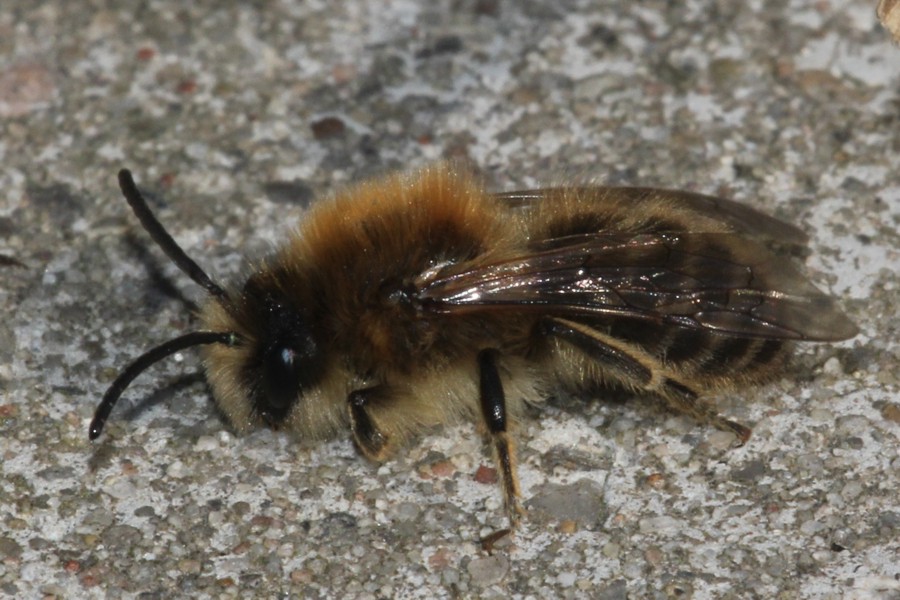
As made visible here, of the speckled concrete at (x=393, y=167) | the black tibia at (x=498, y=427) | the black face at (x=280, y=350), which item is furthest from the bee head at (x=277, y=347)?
the black tibia at (x=498, y=427)

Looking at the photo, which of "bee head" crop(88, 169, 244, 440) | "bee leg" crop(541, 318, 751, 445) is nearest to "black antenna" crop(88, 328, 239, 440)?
"bee head" crop(88, 169, 244, 440)

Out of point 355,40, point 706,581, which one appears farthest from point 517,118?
point 706,581

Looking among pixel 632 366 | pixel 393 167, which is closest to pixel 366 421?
pixel 632 366

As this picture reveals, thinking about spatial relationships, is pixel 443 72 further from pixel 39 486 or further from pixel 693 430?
pixel 39 486

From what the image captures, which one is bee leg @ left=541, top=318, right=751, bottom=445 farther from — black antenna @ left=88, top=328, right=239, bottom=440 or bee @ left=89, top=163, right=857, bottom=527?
black antenna @ left=88, top=328, right=239, bottom=440

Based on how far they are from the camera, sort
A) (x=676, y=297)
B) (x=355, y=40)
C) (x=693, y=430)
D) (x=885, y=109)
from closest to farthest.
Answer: (x=676, y=297)
(x=693, y=430)
(x=885, y=109)
(x=355, y=40)

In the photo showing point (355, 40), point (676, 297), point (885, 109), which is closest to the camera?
point (676, 297)
